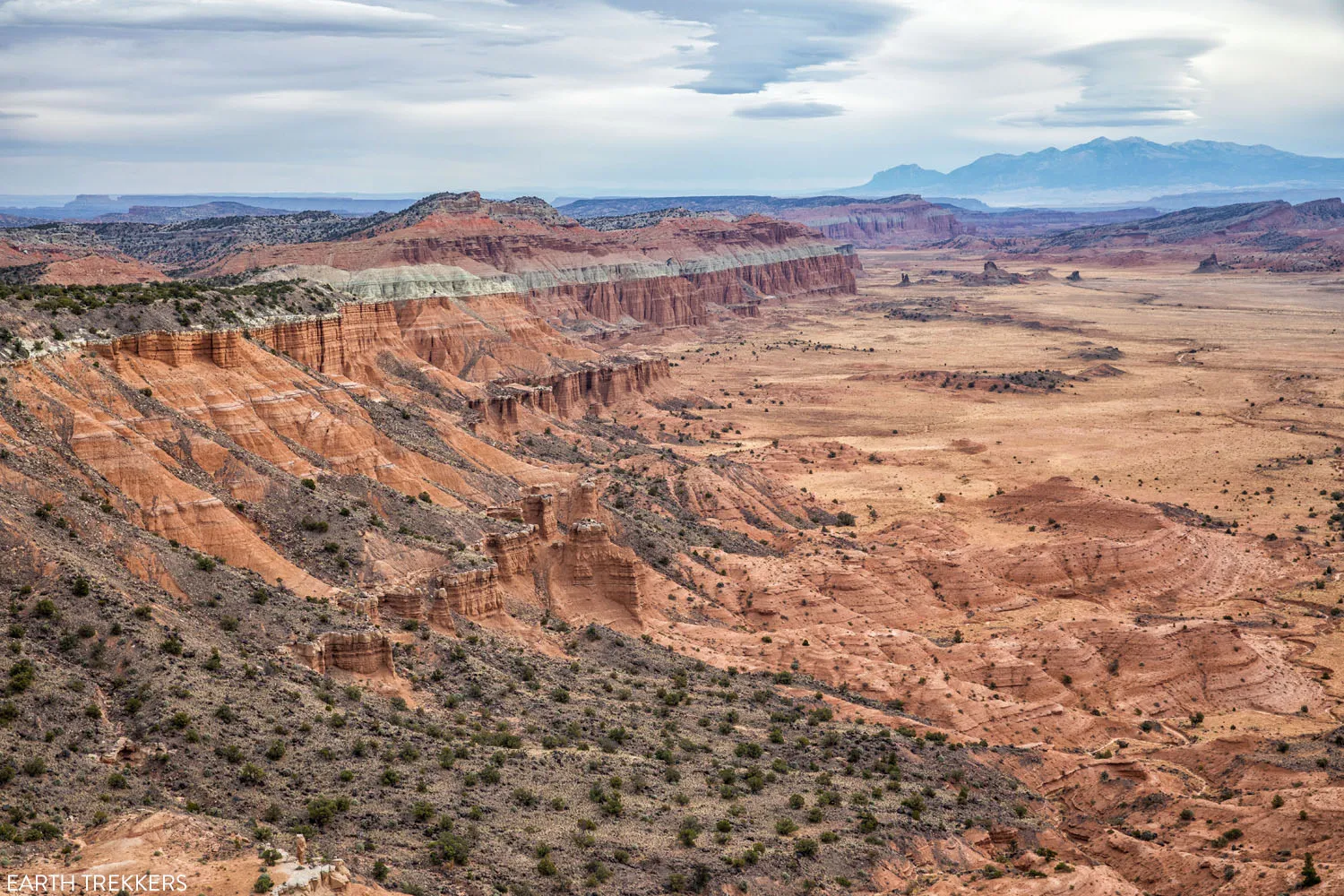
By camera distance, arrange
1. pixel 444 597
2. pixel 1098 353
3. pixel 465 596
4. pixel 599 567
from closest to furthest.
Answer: pixel 444 597 < pixel 465 596 < pixel 599 567 < pixel 1098 353

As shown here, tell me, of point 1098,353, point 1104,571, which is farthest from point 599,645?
point 1098,353

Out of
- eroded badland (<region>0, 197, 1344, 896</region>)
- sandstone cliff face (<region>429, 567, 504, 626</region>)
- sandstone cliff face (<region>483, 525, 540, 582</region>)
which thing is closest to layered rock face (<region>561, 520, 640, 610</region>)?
eroded badland (<region>0, 197, 1344, 896</region>)

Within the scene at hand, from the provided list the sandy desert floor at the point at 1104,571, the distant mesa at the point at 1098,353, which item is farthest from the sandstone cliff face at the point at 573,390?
the distant mesa at the point at 1098,353

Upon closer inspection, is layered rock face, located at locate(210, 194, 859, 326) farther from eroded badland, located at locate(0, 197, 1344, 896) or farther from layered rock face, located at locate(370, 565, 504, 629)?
layered rock face, located at locate(370, 565, 504, 629)

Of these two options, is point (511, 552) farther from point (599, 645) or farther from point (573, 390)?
point (573, 390)

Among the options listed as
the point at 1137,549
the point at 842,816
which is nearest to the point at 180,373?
the point at 842,816

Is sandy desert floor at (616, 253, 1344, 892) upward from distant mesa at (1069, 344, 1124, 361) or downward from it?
downward
